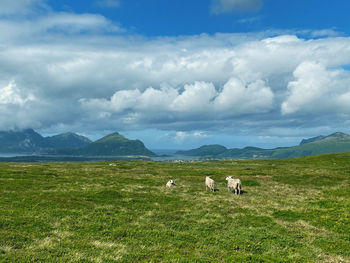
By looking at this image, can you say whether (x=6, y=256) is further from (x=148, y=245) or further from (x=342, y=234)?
(x=342, y=234)

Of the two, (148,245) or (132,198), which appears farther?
(132,198)

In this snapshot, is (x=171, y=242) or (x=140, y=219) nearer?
(x=171, y=242)

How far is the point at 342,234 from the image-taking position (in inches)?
643

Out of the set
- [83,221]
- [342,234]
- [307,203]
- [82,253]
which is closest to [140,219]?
[83,221]

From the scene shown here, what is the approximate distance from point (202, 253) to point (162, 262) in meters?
2.51

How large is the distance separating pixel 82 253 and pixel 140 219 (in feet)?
22.3

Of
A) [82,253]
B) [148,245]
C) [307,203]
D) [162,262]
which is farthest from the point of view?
[307,203]

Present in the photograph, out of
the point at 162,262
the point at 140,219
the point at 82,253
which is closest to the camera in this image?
the point at 162,262

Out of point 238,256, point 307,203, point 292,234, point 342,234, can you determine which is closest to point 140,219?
point 238,256

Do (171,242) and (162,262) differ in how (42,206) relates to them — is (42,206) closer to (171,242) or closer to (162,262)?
(171,242)

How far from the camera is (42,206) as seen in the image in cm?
2088

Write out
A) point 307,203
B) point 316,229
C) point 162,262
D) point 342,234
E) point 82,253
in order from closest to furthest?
point 162,262
point 82,253
point 342,234
point 316,229
point 307,203

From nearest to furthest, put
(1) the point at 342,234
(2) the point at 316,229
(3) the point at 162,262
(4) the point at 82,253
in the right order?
(3) the point at 162,262 < (4) the point at 82,253 < (1) the point at 342,234 < (2) the point at 316,229

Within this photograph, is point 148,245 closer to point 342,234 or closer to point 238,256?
point 238,256
